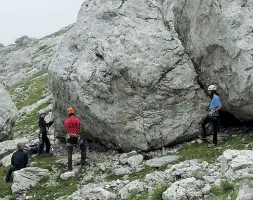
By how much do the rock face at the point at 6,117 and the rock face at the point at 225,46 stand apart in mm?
15548

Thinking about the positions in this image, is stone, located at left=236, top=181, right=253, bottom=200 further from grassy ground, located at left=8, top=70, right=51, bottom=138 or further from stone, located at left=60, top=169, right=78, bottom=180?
grassy ground, located at left=8, top=70, right=51, bottom=138

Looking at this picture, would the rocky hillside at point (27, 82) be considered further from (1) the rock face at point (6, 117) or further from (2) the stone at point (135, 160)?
(2) the stone at point (135, 160)

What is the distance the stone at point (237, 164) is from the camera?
14758 mm

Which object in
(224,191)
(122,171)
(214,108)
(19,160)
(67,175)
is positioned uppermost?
(214,108)

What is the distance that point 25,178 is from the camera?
65.2 feet

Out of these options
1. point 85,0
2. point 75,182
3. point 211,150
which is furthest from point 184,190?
point 85,0

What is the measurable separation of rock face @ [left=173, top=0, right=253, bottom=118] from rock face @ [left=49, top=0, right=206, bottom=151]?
1.05 meters

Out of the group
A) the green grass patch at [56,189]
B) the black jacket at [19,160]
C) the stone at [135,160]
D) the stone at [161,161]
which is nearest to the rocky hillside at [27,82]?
the black jacket at [19,160]

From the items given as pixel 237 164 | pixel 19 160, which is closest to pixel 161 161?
pixel 237 164

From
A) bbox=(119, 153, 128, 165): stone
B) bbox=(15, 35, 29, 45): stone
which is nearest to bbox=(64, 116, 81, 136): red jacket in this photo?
bbox=(119, 153, 128, 165): stone

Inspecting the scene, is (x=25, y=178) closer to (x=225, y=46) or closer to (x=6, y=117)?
(x=6, y=117)

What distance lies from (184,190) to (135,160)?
6195 millimetres

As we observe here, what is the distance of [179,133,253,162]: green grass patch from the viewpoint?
60.8 ft

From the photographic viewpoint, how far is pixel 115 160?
2177cm
